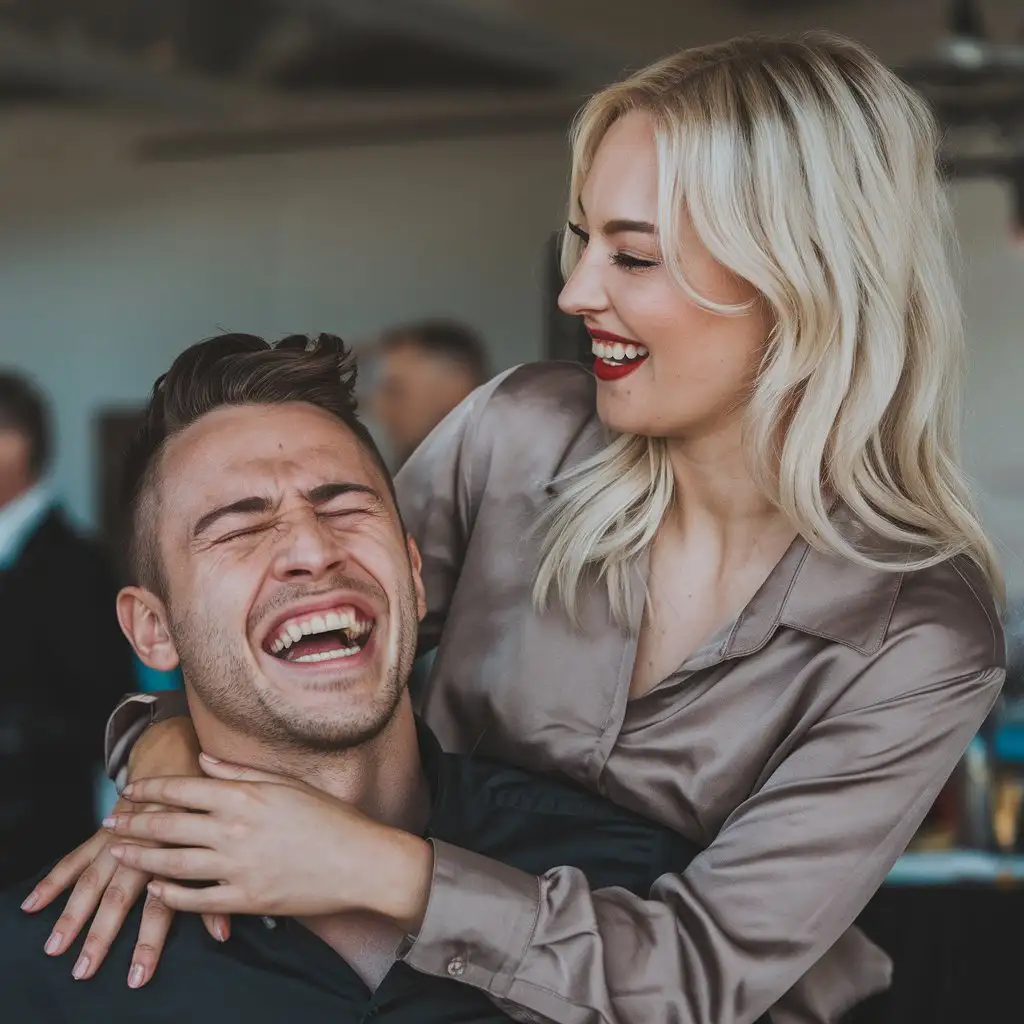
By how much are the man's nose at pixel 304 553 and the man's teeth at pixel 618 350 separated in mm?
391

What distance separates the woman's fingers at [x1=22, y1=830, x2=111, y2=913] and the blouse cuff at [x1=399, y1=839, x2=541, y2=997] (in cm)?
40

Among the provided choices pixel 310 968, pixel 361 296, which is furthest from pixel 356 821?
pixel 361 296

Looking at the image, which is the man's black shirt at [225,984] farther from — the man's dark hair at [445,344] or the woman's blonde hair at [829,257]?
the man's dark hair at [445,344]

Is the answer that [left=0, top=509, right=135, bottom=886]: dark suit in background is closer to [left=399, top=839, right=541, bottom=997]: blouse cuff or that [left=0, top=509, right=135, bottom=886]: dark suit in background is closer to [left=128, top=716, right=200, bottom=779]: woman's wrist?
[left=128, top=716, right=200, bottom=779]: woman's wrist

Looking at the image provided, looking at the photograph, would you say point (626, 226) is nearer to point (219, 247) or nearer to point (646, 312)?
point (646, 312)

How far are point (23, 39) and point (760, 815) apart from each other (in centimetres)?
629

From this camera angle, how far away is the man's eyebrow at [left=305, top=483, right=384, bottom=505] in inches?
72.1

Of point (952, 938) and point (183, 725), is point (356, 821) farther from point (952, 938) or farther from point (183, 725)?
point (952, 938)

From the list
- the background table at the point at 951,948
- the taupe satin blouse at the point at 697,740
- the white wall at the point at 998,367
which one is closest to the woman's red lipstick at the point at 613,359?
the taupe satin blouse at the point at 697,740

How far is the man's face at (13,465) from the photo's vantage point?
453cm

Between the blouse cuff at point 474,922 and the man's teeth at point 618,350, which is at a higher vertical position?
the man's teeth at point 618,350

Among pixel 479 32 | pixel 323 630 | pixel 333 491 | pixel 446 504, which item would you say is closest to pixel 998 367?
pixel 479 32

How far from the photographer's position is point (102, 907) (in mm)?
1662

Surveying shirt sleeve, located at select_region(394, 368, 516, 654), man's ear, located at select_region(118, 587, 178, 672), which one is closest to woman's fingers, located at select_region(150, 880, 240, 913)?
man's ear, located at select_region(118, 587, 178, 672)
